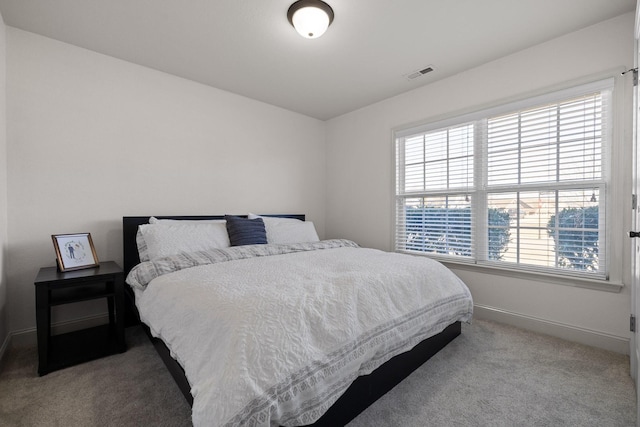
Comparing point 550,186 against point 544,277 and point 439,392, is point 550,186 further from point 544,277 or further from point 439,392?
point 439,392

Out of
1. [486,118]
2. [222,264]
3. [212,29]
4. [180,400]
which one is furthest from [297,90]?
[180,400]

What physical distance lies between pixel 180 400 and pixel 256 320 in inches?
35.1

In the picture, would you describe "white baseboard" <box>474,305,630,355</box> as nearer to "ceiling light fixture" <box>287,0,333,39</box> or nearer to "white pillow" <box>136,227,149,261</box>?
"ceiling light fixture" <box>287,0,333,39</box>

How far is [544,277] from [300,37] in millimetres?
2855

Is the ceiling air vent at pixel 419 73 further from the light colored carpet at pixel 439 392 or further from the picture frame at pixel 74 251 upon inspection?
the picture frame at pixel 74 251

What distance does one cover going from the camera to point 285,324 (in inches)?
47.8

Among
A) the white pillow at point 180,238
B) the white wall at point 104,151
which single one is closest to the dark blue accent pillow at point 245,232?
the white pillow at point 180,238

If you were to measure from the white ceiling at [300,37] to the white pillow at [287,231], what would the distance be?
1.54 metres

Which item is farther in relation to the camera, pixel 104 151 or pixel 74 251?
pixel 104 151

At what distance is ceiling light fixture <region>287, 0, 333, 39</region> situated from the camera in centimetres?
194

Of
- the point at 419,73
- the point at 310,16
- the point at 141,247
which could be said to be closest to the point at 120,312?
the point at 141,247

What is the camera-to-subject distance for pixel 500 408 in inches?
61.2

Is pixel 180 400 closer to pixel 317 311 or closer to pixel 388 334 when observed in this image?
pixel 317 311

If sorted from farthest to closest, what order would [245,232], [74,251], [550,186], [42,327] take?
[245,232] → [550,186] → [74,251] → [42,327]
